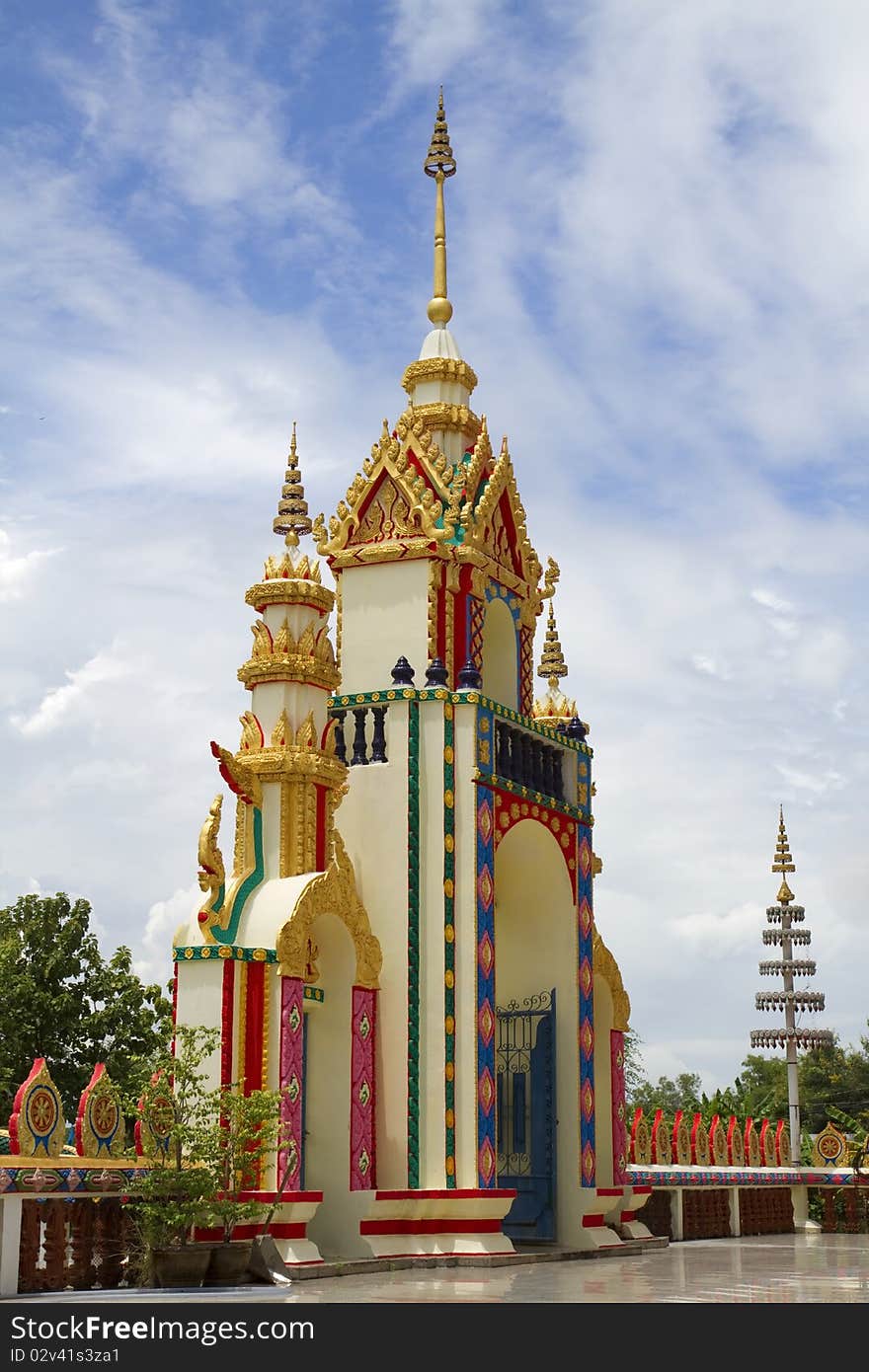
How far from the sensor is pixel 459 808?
1816 centimetres

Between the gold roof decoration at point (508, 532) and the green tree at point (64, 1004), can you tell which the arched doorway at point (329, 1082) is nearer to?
the gold roof decoration at point (508, 532)

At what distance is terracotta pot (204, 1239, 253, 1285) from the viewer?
14.0 metres

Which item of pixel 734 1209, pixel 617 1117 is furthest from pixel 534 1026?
pixel 734 1209

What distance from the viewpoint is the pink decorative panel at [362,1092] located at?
1691 cm

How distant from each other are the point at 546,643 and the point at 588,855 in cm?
393

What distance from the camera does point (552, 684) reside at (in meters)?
23.1

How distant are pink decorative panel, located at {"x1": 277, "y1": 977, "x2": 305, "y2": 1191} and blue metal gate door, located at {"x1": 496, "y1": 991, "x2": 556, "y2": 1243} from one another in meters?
4.37

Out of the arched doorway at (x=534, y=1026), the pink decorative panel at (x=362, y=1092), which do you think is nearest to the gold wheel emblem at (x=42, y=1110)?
the pink decorative panel at (x=362, y=1092)

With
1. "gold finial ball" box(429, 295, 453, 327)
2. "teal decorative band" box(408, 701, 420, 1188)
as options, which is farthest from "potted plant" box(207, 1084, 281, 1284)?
"gold finial ball" box(429, 295, 453, 327)

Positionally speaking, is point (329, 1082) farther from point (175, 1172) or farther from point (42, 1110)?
point (42, 1110)

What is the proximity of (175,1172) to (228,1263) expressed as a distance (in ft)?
3.02

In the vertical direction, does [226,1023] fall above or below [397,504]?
below

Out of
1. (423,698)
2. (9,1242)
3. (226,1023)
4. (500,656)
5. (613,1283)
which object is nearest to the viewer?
(9,1242)
